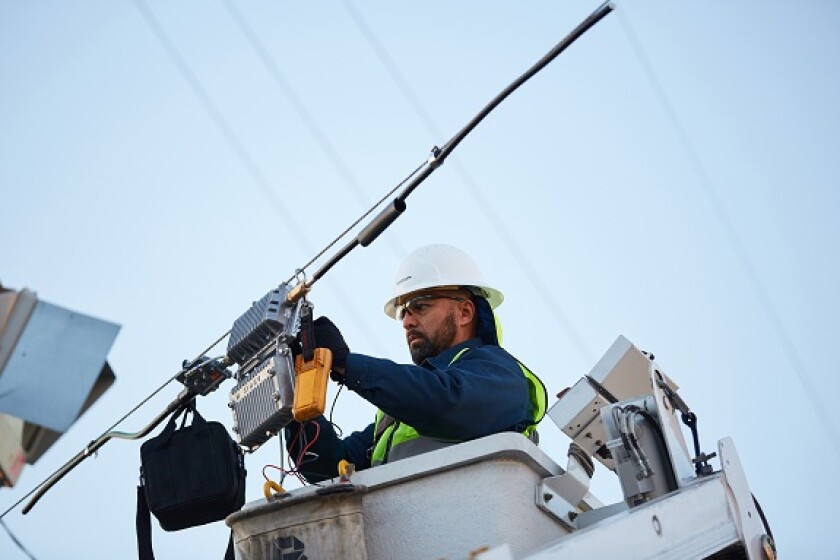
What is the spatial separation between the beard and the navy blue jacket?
1.44 feet

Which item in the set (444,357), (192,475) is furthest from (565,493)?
(192,475)

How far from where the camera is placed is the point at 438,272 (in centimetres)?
625

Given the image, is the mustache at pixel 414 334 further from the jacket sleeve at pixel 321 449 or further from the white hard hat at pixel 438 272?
the jacket sleeve at pixel 321 449

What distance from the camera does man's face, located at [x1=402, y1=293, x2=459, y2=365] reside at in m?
6.00

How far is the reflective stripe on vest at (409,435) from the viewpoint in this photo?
16.6 feet

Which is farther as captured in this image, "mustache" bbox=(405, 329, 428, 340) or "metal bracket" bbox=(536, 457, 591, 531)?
"mustache" bbox=(405, 329, 428, 340)

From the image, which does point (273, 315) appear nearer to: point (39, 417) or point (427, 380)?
point (427, 380)

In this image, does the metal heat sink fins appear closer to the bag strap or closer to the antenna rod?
the antenna rod

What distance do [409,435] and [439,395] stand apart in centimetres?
44

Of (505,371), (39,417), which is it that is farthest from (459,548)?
(39,417)

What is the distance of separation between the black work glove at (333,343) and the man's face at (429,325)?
45.1 inches

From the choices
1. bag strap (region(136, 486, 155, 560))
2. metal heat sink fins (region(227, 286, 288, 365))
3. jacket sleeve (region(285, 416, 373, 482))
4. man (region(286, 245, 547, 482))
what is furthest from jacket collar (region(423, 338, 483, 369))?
bag strap (region(136, 486, 155, 560))

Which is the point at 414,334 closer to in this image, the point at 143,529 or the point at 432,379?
the point at 432,379

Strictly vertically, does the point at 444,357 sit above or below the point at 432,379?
above
